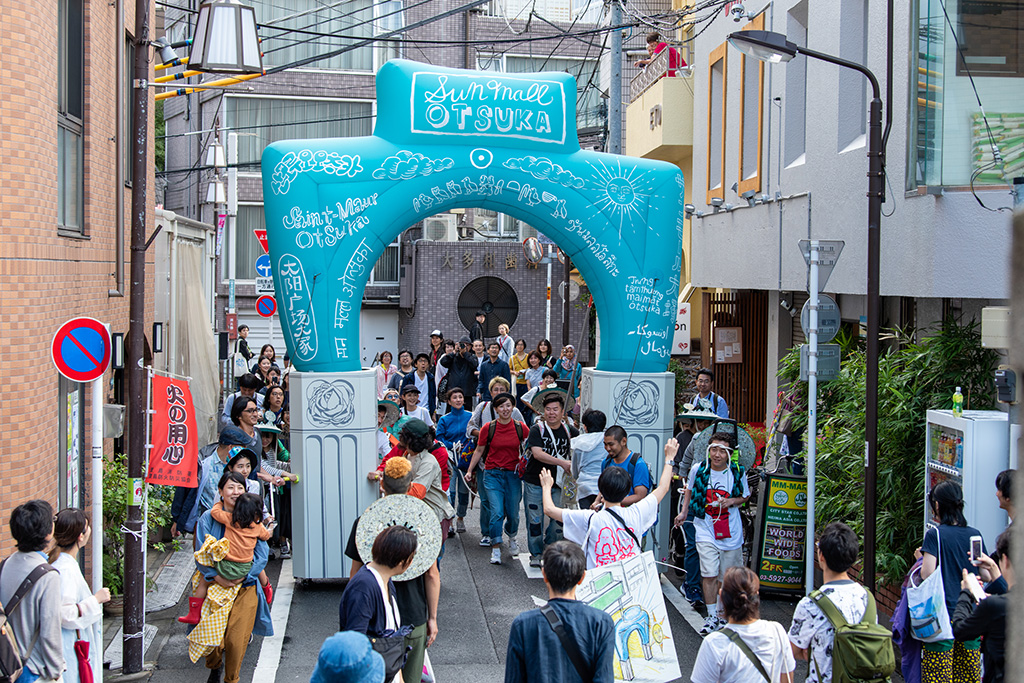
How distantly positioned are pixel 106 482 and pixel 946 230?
7383 mm

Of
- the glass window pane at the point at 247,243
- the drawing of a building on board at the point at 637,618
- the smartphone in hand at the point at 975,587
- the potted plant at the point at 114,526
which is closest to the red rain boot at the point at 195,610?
the potted plant at the point at 114,526

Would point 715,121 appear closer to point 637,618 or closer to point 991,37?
point 991,37

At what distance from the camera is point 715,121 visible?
1678 cm

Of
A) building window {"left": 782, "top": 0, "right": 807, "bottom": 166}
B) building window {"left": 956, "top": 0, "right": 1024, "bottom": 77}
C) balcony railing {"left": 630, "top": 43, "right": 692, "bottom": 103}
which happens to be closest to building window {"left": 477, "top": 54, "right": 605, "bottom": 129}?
balcony railing {"left": 630, "top": 43, "right": 692, "bottom": 103}

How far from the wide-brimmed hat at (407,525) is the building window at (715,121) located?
11513 mm

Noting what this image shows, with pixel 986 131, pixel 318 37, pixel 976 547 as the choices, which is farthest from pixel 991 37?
pixel 318 37

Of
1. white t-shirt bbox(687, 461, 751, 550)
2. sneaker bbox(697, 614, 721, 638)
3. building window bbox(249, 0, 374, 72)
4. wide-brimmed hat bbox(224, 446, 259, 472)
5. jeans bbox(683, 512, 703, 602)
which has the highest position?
building window bbox(249, 0, 374, 72)

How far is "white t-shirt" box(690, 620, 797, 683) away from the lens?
15.1 ft

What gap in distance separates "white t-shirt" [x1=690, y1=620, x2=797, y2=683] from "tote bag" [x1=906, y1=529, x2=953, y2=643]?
1.36 metres

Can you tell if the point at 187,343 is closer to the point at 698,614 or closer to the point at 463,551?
the point at 463,551

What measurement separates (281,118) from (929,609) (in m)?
27.5

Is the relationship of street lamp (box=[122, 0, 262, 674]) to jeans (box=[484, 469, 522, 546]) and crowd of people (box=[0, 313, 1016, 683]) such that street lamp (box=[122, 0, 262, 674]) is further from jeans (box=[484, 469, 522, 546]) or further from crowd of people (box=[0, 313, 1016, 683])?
jeans (box=[484, 469, 522, 546])

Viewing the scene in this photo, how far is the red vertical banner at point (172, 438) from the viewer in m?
7.67

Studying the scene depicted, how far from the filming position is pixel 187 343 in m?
16.5
